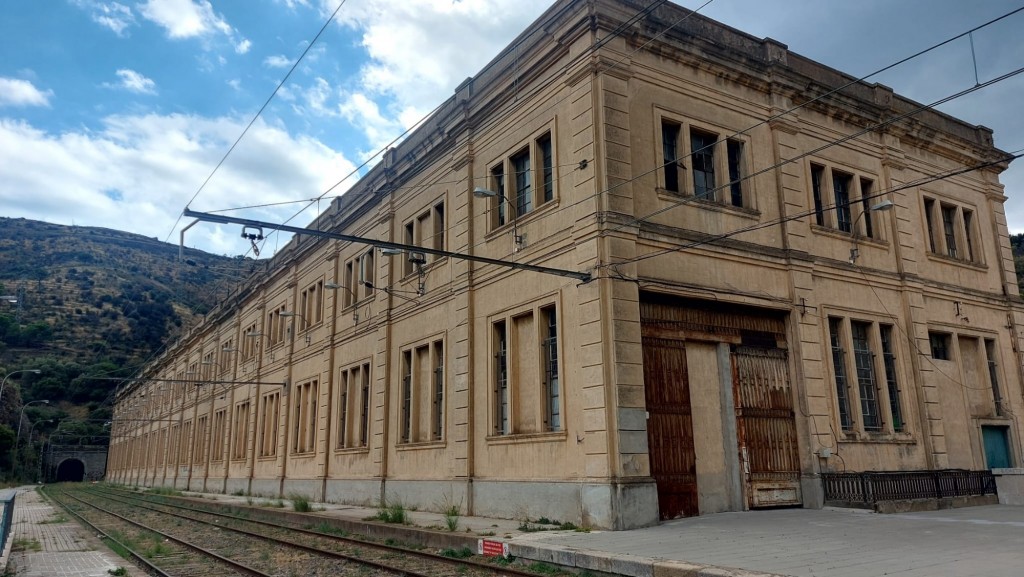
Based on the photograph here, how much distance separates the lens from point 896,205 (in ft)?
65.7

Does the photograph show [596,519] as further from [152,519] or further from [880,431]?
[152,519]

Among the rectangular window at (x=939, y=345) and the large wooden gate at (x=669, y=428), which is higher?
the rectangular window at (x=939, y=345)

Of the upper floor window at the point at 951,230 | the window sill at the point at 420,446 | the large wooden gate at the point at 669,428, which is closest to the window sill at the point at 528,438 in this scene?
the large wooden gate at the point at 669,428

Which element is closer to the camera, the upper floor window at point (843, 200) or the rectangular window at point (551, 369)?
the rectangular window at point (551, 369)

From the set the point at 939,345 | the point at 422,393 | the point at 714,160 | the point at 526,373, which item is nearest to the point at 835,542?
the point at 526,373

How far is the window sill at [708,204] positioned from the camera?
15.3m

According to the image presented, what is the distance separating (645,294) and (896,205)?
1002 centimetres

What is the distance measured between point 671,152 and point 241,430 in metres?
29.7

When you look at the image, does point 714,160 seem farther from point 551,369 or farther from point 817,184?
→ point 551,369

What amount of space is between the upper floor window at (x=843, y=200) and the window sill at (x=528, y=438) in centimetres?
904

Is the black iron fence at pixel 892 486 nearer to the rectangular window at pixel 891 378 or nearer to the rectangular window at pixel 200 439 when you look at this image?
the rectangular window at pixel 891 378

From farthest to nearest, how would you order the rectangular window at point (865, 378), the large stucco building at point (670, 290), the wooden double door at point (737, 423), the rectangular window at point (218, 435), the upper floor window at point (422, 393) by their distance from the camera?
the rectangular window at point (218, 435)
the upper floor window at point (422, 393)
the rectangular window at point (865, 378)
the large stucco building at point (670, 290)
the wooden double door at point (737, 423)

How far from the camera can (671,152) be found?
16.2m

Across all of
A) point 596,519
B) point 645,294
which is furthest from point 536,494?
point 645,294
